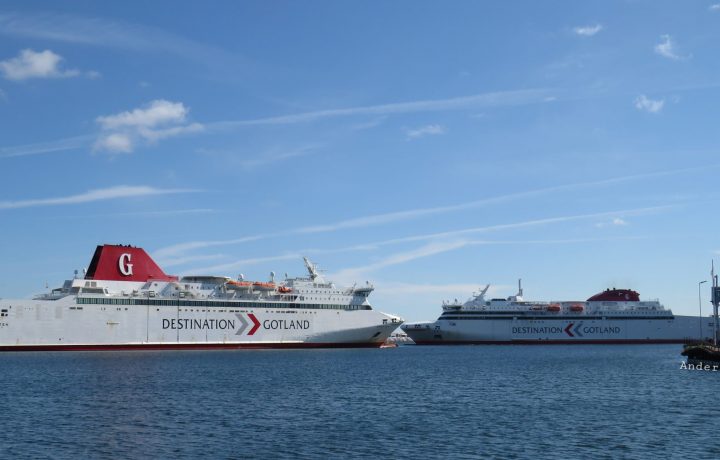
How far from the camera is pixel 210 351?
82375mm

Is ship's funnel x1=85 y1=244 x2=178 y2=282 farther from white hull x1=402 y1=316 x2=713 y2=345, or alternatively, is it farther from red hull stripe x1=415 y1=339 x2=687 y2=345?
red hull stripe x1=415 y1=339 x2=687 y2=345

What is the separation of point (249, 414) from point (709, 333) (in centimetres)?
11902

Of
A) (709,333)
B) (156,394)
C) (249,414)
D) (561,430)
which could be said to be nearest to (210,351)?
(156,394)

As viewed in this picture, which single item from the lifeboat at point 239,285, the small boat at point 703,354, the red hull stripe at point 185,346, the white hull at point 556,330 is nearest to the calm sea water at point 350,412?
the small boat at point 703,354

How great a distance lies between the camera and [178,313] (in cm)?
8112

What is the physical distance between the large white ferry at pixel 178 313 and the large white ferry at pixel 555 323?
30.1 metres

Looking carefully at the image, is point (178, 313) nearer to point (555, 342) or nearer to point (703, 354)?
point (703, 354)

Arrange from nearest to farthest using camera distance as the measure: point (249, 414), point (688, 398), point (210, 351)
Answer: point (249, 414)
point (688, 398)
point (210, 351)

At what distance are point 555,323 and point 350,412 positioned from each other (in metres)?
97.5

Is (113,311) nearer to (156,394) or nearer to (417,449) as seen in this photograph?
(156,394)

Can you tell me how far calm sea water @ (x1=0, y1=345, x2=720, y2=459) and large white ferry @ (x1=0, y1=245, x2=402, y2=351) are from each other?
18.6 m

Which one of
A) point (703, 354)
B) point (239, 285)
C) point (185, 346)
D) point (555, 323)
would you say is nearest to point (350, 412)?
point (703, 354)

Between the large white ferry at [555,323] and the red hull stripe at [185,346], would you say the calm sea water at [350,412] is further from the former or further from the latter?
the large white ferry at [555,323]

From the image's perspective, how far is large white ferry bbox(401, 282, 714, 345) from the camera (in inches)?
4820
